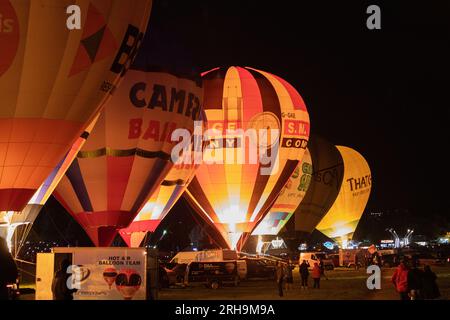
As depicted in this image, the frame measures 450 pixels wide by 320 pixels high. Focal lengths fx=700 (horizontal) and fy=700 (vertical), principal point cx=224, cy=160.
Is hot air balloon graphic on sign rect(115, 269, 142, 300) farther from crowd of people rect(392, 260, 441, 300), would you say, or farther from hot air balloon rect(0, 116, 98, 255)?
hot air balloon rect(0, 116, 98, 255)

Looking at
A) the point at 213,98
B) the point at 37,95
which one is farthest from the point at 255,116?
the point at 37,95

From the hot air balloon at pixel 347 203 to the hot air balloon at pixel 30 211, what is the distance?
27890mm

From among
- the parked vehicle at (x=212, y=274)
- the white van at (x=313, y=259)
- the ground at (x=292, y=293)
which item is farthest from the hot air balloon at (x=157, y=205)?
the white van at (x=313, y=259)

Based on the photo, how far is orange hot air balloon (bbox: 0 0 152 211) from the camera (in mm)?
14273

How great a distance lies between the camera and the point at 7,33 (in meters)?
14.1

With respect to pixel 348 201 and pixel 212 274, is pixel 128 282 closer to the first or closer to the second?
pixel 212 274

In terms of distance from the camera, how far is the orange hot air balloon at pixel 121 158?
1905cm

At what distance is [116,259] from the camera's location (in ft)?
42.3

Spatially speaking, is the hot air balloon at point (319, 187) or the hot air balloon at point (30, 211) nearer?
the hot air balloon at point (30, 211)

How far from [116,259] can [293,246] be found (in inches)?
1250

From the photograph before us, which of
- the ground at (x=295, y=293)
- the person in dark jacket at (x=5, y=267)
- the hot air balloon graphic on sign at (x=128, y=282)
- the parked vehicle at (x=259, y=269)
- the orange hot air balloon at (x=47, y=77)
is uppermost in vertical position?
the orange hot air balloon at (x=47, y=77)

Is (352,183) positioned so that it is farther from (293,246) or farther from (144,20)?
(144,20)

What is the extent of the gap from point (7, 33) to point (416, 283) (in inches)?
363

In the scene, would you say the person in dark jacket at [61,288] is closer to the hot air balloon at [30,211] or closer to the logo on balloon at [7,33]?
the logo on balloon at [7,33]
